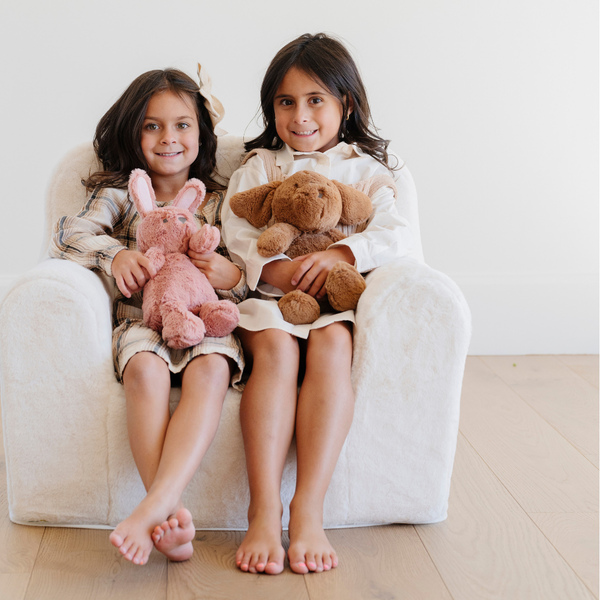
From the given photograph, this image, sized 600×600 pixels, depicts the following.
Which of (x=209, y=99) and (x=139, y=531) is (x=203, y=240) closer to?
(x=209, y=99)

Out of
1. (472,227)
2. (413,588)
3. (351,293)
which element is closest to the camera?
(413,588)

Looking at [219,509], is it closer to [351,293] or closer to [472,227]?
[351,293]

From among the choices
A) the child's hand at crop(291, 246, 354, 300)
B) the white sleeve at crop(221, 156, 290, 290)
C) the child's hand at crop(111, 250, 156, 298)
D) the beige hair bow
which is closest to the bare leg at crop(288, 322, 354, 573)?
the child's hand at crop(291, 246, 354, 300)

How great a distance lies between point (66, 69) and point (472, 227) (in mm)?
1422

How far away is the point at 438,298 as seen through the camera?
1153 millimetres

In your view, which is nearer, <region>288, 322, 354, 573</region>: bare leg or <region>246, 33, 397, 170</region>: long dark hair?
<region>288, 322, 354, 573</region>: bare leg

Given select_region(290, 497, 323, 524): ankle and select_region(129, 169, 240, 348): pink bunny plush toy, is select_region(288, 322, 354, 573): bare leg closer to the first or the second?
select_region(290, 497, 323, 524): ankle

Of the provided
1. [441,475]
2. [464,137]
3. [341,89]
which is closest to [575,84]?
[464,137]

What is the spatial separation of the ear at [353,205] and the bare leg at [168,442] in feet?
1.37

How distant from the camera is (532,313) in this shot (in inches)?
A: 92.0

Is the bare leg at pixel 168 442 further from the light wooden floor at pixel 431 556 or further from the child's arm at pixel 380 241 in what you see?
the child's arm at pixel 380 241

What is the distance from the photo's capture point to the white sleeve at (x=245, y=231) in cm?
137

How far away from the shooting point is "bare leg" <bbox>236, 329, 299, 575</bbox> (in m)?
1.05

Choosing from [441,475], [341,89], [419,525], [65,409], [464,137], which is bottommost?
[419,525]
